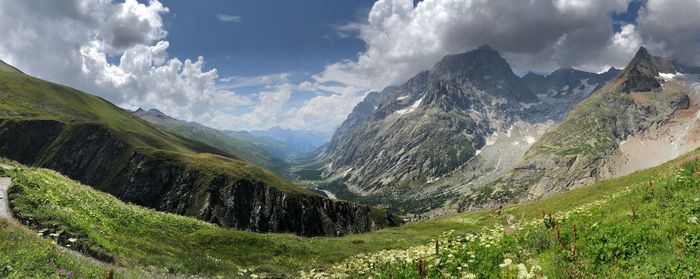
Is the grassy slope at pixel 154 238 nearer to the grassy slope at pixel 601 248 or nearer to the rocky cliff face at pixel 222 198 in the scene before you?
the grassy slope at pixel 601 248

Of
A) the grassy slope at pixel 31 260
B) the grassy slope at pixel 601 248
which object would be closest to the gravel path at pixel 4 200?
the grassy slope at pixel 31 260

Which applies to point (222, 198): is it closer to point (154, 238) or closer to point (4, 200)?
point (154, 238)

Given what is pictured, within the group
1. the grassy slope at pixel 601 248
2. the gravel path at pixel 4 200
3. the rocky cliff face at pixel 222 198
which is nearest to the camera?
the grassy slope at pixel 601 248

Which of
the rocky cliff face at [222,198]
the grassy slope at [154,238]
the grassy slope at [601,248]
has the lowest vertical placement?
the rocky cliff face at [222,198]

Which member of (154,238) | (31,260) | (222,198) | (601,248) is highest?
(601,248)

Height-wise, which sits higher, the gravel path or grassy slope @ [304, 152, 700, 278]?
grassy slope @ [304, 152, 700, 278]

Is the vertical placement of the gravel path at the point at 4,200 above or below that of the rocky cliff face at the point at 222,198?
above

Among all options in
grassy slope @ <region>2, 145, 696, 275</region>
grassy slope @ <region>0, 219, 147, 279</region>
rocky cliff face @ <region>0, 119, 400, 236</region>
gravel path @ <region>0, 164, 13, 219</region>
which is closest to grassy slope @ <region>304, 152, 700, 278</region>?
grassy slope @ <region>2, 145, 696, 275</region>

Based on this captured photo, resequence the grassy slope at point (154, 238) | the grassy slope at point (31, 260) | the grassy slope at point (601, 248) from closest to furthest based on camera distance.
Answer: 1. the grassy slope at point (601, 248)
2. the grassy slope at point (31, 260)
3. the grassy slope at point (154, 238)

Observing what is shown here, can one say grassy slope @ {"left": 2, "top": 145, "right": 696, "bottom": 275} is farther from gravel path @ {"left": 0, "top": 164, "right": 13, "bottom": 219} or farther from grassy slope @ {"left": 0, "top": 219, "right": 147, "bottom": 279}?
grassy slope @ {"left": 0, "top": 219, "right": 147, "bottom": 279}

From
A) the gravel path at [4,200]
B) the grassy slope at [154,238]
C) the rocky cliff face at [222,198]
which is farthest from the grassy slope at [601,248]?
the rocky cliff face at [222,198]

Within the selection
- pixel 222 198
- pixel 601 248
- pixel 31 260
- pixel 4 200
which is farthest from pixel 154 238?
pixel 222 198

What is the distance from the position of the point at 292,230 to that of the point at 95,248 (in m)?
155

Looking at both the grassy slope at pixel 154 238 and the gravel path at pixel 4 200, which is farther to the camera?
the grassy slope at pixel 154 238
